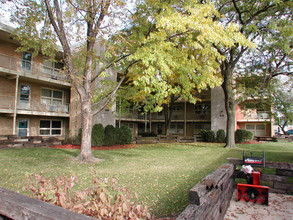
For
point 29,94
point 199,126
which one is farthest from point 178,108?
point 29,94

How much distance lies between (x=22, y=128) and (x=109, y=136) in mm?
7773

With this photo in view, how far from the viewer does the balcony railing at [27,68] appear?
16312 mm

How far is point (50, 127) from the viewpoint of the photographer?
19984 mm

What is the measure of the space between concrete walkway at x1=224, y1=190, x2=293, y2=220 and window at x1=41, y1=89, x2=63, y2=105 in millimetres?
19030

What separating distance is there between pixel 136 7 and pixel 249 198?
11.2m

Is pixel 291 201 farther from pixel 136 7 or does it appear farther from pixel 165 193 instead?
pixel 136 7

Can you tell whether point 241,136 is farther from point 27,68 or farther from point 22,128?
point 27,68

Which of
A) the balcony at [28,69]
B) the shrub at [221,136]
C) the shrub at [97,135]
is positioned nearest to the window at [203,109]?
the shrub at [221,136]

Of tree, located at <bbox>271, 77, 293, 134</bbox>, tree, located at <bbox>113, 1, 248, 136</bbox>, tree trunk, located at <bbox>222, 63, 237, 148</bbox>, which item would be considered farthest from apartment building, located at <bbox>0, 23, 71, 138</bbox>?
tree, located at <bbox>271, 77, 293, 134</bbox>

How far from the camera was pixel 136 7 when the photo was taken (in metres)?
11.8

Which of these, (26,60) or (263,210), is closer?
(263,210)

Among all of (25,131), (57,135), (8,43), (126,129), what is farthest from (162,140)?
(8,43)

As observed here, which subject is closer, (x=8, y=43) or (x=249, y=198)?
(x=249, y=198)

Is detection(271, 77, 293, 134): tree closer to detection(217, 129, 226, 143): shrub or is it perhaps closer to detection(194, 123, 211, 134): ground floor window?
detection(217, 129, 226, 143): shrub
